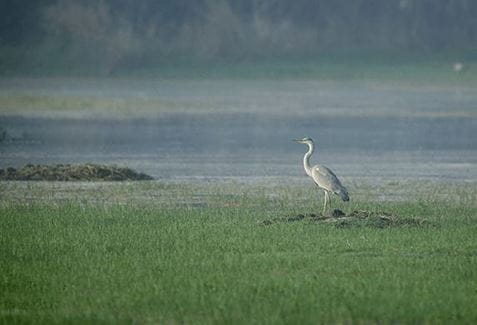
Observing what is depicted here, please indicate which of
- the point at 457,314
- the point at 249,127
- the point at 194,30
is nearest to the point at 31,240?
the point at 457,314

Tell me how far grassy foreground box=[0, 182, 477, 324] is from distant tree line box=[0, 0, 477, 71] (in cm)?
8155

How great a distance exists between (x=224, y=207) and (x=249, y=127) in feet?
145

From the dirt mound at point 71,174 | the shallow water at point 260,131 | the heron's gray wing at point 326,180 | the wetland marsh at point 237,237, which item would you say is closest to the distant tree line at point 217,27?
the shallow water at point 260,131

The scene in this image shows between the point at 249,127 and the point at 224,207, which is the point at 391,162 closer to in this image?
the point at 224,207

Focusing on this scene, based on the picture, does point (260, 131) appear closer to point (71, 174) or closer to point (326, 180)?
point (71, 174)

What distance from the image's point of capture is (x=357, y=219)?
2033 cm

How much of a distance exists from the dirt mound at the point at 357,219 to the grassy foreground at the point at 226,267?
0.23m

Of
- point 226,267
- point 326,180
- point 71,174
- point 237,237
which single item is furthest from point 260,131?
point 226,267

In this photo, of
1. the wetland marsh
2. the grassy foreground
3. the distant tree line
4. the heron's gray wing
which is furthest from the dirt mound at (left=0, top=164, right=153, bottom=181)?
the distant tree line

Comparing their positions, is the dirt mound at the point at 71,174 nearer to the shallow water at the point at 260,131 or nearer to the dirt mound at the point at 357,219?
the shallow water at the point at 260,131

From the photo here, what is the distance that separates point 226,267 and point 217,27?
91852mm

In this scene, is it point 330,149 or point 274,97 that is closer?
point 330,149

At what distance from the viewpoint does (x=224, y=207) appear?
23.3 metres

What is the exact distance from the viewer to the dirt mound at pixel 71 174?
28.2 meters
